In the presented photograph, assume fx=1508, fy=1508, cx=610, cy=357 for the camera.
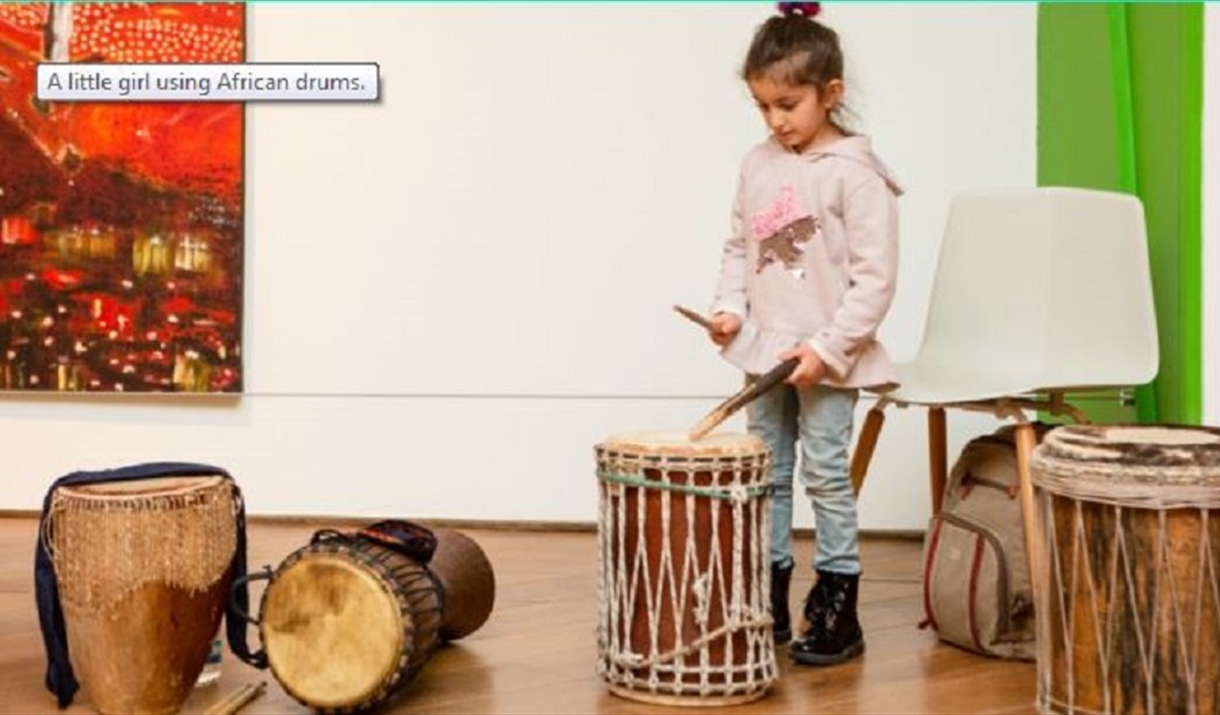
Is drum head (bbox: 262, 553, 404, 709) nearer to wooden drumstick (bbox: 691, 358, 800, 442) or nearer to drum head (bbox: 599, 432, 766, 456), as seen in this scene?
drum head (bbox: 599, 432, 766, 456)

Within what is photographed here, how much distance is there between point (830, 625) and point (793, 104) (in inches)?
36.1

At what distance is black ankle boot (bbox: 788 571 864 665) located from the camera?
104 inches

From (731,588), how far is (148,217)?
7.35ft

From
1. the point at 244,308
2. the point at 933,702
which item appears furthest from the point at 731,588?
the point at 244,308

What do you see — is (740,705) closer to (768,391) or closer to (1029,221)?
(768,391)

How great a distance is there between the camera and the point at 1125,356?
2.87 m

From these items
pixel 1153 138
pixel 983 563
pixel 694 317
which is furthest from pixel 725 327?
pixel 1153 138

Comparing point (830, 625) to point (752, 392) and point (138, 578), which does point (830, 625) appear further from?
point (138, 578)

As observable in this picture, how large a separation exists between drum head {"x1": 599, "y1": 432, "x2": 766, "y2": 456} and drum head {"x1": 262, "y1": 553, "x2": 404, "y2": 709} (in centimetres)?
44

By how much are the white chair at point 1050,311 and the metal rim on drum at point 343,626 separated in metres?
1.10

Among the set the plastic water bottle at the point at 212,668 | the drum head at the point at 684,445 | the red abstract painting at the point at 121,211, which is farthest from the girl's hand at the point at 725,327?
the red abstract painting at the point at 121,211

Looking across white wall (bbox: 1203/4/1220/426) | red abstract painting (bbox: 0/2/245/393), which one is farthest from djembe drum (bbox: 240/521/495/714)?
red abstract painting (bbox: 0/2/245/393)

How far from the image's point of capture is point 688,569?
7.84 ft

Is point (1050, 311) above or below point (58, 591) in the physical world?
above
